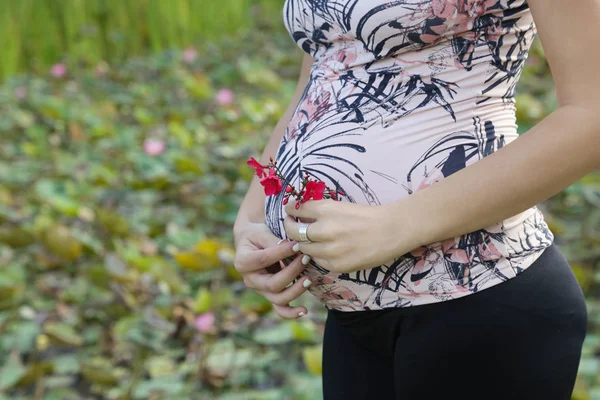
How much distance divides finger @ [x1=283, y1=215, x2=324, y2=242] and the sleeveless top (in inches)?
2.4

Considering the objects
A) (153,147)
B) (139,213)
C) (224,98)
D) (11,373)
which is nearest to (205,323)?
(11,373)

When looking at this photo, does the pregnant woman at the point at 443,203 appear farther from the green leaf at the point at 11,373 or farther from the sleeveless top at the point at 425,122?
the green leaf at the point at 11,373

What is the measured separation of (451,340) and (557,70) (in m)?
0.28

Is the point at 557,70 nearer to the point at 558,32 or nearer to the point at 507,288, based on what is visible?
the point at 558,32

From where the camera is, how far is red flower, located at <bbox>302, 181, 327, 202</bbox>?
718mm

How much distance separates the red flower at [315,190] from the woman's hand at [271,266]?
0.28 ft

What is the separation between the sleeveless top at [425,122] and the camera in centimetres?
72

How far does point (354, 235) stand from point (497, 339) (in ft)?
0.61

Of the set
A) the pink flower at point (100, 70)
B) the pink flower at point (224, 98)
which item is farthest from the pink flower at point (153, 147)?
the pink flower at point (100, 70)

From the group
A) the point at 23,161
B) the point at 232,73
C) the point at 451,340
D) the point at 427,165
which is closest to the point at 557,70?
the point at 427,165

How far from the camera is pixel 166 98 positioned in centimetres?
360

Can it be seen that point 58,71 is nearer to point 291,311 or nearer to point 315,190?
point 291,311

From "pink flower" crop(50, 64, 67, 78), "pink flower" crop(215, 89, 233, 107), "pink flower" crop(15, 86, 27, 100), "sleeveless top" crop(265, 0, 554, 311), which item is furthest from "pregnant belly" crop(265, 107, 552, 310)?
"pink flower" crop(50, 64, 67, 78)

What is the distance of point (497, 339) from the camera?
0.73 metres
